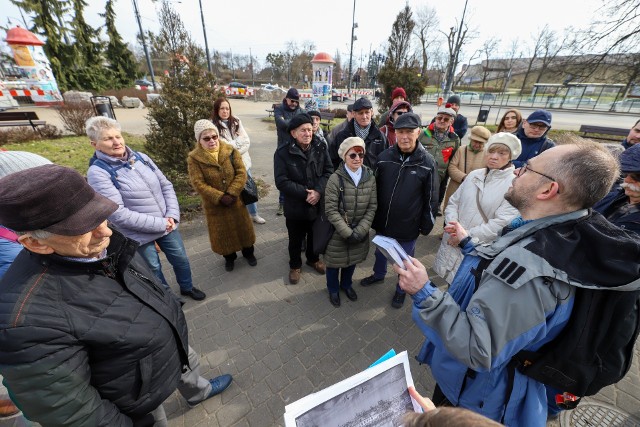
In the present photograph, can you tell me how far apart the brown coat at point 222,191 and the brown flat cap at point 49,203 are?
220 cm

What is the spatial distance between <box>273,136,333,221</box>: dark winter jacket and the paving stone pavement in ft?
3.67

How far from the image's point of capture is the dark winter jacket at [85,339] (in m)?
1.09


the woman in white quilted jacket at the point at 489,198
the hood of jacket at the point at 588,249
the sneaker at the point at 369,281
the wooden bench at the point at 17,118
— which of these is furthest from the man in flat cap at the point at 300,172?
the wooden bench at the point at 17,118

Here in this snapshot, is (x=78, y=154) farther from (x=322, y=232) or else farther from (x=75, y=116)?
(x=322, y=232)

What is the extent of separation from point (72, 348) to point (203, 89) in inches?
222

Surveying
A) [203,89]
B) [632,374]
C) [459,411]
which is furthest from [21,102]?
[632,374]

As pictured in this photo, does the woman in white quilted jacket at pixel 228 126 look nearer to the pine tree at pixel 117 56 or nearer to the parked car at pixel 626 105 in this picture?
the pine tree at pixel 117 56

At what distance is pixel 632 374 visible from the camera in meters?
2.74

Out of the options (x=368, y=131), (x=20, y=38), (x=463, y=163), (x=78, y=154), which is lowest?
(x=78, y=154)

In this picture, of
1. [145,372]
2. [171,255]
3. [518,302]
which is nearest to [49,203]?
[145,372]

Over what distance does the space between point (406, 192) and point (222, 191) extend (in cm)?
235

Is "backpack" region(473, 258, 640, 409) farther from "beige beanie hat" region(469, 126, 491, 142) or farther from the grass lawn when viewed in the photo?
the grass lawn

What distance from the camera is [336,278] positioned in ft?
11.5

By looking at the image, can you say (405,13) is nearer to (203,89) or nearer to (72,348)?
(203,89)
